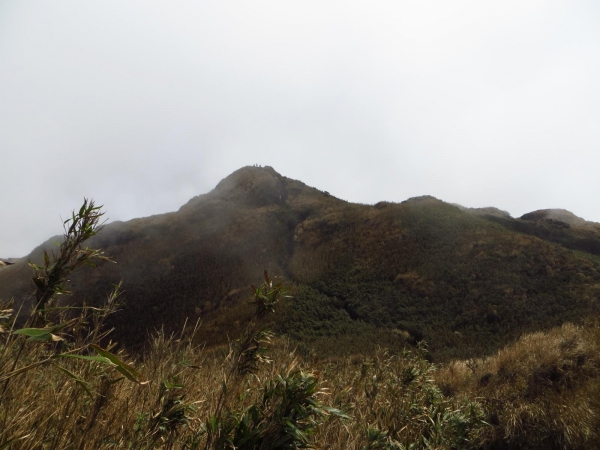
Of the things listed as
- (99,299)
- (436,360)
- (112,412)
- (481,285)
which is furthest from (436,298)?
(99,299)

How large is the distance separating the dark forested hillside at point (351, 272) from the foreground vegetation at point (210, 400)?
11.7 m

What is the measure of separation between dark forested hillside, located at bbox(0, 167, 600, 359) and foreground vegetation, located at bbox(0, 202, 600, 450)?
460 inches

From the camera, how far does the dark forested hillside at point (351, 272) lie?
21.6 m

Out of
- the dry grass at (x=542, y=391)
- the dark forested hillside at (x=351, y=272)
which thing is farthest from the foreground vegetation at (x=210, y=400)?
the dark forested hillside at (x=351, y=272)

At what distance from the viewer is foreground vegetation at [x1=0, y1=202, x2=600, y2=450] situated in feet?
4.65

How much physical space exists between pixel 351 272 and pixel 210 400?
101ft

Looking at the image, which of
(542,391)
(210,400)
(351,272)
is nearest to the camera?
(210,400)

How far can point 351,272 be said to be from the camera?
32.6m

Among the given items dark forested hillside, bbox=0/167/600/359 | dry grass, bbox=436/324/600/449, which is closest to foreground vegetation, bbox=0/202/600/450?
dry grass, bbox=436/324/600/449

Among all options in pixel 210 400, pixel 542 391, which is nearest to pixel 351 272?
pixel 542 391

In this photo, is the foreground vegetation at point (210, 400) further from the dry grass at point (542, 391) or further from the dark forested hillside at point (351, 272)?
the dark forested hillside at point (351, 272)

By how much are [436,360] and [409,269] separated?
45.3 ft

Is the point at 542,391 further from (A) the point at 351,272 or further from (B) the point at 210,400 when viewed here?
Result: (A) the point at 351,272

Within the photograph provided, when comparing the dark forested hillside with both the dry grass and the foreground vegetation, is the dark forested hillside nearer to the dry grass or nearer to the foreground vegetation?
the dry grass
